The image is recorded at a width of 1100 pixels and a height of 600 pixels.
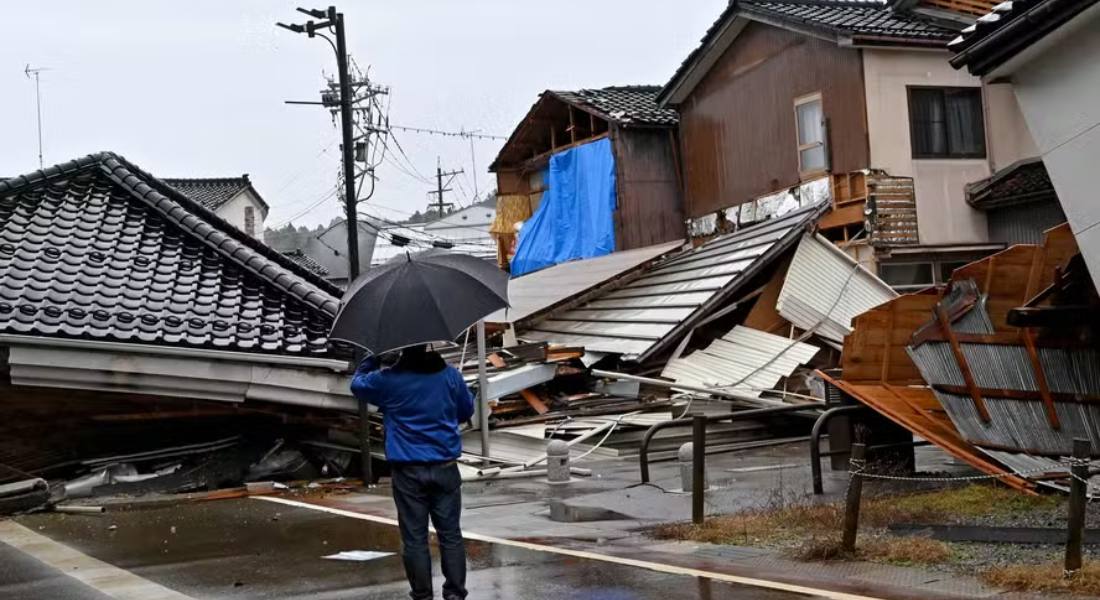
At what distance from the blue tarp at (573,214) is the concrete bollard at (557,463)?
16.7 metres

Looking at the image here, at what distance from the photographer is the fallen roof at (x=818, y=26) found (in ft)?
76.4

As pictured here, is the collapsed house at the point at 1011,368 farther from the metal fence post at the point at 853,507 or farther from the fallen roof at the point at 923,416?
the metal fence post at the point at 853,507

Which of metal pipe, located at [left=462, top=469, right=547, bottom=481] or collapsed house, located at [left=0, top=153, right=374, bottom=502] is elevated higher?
collapsed house, located at [left=0, top=153, right=374, bottom=502]

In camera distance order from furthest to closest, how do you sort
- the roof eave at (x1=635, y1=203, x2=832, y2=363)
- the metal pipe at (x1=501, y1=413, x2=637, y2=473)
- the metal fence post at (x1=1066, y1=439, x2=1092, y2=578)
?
the roof eave at (x1=635, y1=203, x2=832, y2=363) < the metal pipe at (x1=501, y1=413, x2=637, y2=473) < the metal fence post at (x1=1066, y1=439, x2=1092, y2=578)

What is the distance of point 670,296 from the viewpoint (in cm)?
2341

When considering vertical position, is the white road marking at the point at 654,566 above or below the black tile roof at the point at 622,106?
below

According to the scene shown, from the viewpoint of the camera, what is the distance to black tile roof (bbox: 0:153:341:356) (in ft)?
42.5

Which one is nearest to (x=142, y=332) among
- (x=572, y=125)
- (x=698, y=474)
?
(x=698, y=474)

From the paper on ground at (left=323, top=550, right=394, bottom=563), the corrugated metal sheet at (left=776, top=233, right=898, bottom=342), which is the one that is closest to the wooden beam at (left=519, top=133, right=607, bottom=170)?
the corrugated metal sheet at (left=776, top=233, right=898, bottom=342)

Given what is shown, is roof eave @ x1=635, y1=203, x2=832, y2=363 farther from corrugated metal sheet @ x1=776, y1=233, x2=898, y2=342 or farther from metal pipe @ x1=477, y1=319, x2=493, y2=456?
metal pipe @ x1=477, y1=319, x2=493, y2=456

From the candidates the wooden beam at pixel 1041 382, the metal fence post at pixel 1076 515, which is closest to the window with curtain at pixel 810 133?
the wooden beam at pixel 1041 382

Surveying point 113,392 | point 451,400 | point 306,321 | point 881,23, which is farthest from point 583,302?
point 451,400

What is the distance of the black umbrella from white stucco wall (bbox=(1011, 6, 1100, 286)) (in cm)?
560

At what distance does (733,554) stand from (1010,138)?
18537 millimetres
